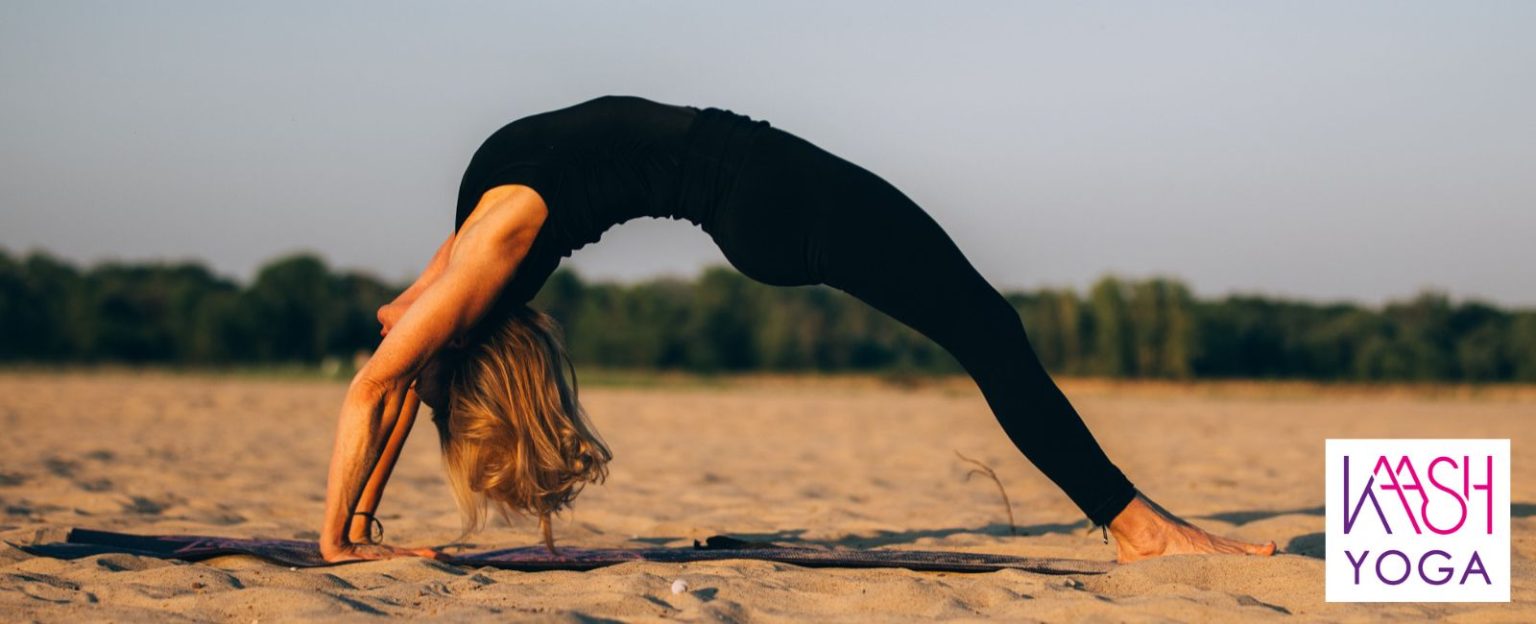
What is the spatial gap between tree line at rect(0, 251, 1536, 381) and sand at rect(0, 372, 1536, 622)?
810 inches

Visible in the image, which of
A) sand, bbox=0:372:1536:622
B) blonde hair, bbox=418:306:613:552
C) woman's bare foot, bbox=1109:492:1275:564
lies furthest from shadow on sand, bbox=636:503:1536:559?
blonde hair, bbox=418:306:613:552

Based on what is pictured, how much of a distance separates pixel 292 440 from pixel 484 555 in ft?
24.9

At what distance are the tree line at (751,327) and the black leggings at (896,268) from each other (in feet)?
93.5

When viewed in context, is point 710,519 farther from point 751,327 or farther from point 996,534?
point 751,327

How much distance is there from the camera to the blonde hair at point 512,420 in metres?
3.66

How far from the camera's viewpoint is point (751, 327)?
43.3 metres

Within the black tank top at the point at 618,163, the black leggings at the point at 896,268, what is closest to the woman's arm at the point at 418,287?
the black tank top at the point at 618,163

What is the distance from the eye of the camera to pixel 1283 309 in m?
36.6

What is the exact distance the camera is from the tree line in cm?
3359

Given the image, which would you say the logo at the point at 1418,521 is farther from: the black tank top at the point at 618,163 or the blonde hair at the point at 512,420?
the blonde hair at the point at 512,420

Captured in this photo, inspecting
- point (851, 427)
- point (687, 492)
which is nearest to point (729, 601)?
point (687, 492)

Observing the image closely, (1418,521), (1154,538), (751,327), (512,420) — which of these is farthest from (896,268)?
(751,327)

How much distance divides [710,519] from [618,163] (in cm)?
257

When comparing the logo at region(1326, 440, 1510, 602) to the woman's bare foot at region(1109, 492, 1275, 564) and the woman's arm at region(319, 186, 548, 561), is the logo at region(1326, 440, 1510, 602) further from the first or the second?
the woman's arm at region(319, 186, 548, 561)
